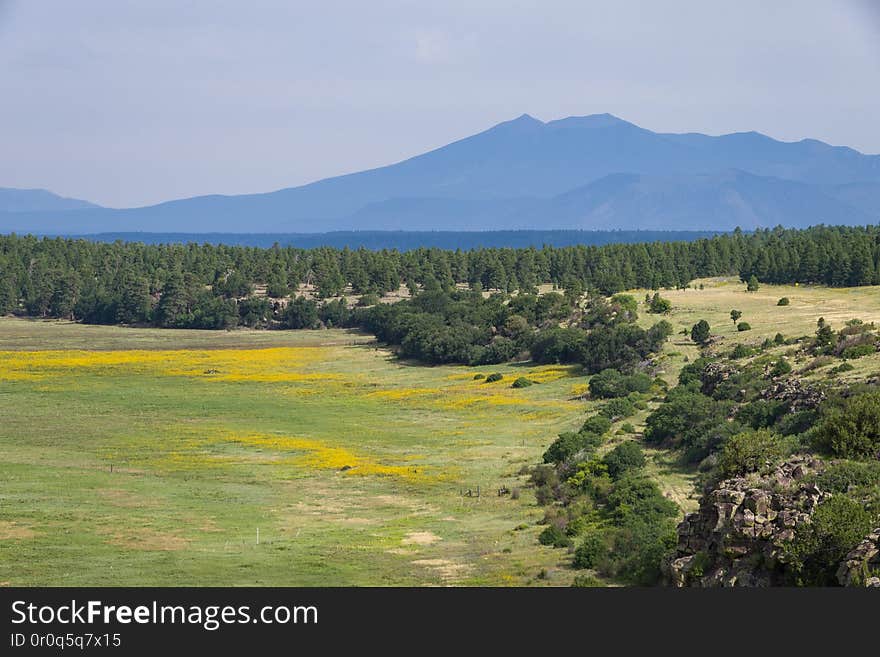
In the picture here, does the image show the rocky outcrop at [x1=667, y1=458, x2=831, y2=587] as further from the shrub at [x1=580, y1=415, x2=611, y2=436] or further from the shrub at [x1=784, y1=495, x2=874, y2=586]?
the shrub at [x1=580, y1=415, x2=611, y2=436]

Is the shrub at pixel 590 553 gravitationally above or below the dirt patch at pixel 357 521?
above

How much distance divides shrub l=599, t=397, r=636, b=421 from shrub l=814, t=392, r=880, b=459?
27.7 m

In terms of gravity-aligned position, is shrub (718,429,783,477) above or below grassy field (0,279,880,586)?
above

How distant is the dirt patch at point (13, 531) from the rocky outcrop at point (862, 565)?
87.3ft

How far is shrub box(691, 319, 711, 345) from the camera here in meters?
84.6

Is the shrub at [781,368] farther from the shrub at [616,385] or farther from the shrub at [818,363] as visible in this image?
the shrub at [616,385]

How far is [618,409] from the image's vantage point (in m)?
63.7

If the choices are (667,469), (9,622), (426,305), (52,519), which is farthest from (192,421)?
(426,305)

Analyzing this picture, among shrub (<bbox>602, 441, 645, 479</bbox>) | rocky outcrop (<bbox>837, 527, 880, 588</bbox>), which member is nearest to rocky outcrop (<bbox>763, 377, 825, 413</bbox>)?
shrub (<bbox>602, 441, 645, 479</bbox>)

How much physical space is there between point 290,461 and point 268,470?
2.66 meters

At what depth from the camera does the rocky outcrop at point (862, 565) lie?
74.6ft

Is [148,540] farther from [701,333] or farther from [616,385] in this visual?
[701,333]

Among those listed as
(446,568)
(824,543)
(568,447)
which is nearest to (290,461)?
(568,447)

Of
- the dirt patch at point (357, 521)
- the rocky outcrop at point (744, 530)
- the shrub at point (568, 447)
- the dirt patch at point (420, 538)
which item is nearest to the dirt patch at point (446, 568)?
the dirt patch at point (420, 538)
